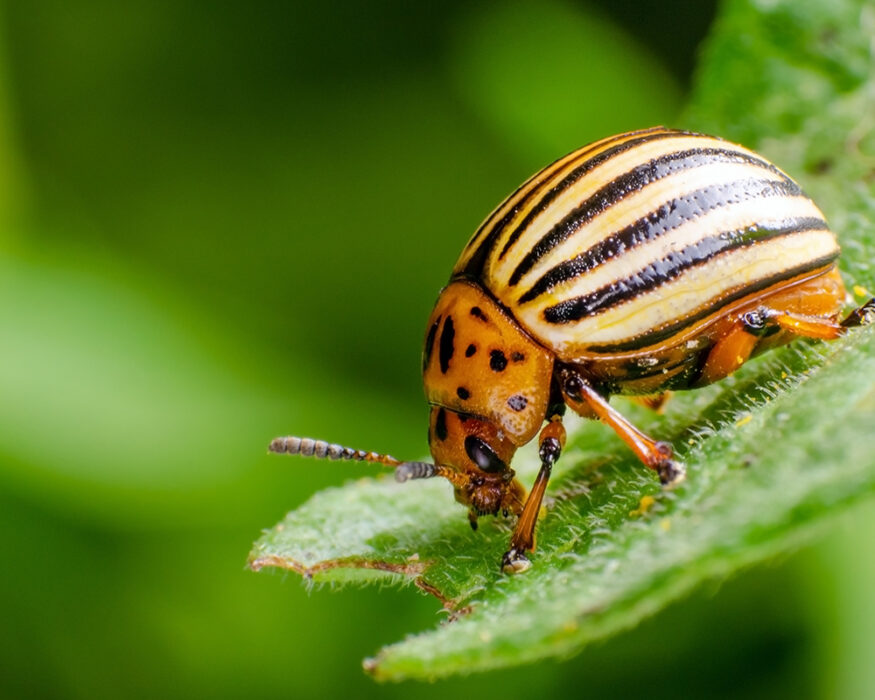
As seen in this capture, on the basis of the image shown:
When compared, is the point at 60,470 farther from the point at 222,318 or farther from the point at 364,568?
the point at 364,568

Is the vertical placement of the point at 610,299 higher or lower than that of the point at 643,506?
higher

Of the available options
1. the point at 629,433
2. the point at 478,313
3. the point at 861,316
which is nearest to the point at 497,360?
the point at 478,313

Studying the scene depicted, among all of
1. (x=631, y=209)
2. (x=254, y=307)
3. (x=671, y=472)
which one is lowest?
(x=671, y=472)

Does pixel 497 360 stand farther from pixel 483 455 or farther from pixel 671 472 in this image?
pixel 671 472

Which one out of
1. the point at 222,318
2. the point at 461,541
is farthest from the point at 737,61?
the point at 222,318

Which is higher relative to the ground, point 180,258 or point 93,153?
point 93,153
